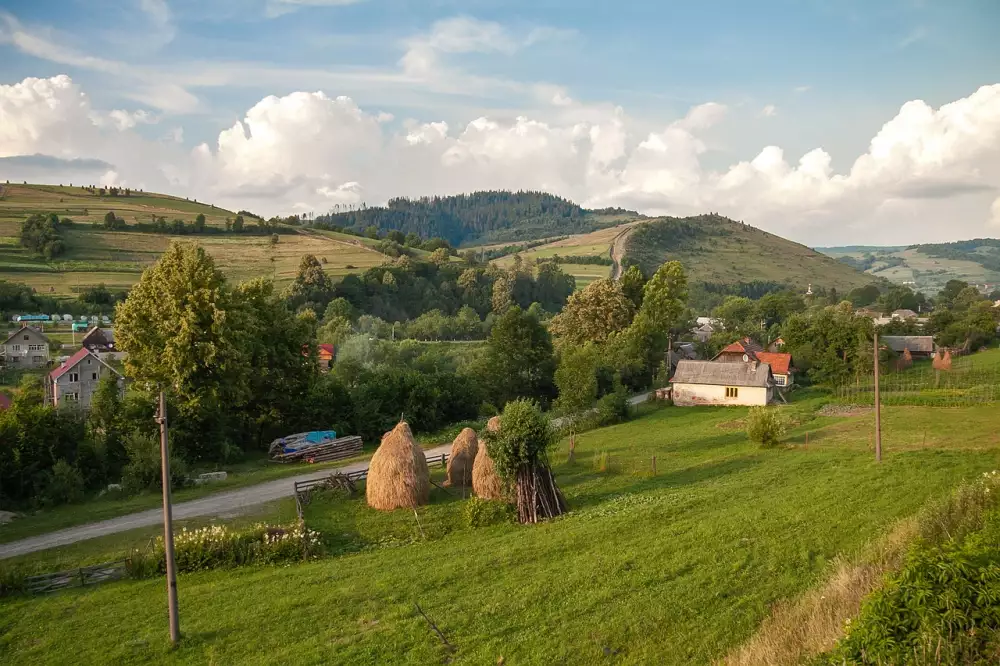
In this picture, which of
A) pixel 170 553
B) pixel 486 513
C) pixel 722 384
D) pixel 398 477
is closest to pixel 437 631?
pixel 170 553

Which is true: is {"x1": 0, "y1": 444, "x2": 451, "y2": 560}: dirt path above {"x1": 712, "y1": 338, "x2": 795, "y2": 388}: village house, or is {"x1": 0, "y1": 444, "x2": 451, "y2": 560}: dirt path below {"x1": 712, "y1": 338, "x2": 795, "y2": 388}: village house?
below

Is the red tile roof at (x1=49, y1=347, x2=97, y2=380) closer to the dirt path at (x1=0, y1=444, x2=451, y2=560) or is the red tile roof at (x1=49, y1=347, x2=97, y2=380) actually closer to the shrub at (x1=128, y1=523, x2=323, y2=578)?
the dirt path at (x1=0, y1=444, x2=451, y2=560)

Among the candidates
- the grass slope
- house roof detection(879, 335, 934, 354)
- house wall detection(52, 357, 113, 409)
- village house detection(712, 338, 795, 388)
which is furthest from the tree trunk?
the grass slope

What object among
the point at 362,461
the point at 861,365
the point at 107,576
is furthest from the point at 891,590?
the point at 861,365

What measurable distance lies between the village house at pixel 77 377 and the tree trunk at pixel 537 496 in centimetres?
4040

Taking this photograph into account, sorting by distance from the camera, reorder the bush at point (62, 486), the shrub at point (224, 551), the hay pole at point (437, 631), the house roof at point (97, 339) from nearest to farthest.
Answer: the hay pole at point (437, 631) < the shrub at point (224, 551) < the bush at point (62, 486) < the house roof at point (97, 339)

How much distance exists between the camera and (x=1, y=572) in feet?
54.3

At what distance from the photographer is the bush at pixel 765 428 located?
2975 centimetres

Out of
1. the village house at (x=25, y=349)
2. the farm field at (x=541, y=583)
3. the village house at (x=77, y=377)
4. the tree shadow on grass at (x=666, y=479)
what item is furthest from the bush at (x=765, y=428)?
the village house at (x=25, y=349)

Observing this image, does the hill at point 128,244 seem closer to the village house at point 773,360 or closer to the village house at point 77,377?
the village house at point 77,377

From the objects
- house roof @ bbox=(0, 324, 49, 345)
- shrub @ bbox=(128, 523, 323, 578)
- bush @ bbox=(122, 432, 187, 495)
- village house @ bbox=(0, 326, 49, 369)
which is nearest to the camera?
shrub @ bbox=(128, 523, 323, 578)

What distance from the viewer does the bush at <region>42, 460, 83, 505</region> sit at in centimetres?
2658

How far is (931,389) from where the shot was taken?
149 feet

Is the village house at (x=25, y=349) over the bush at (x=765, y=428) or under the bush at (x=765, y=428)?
over
